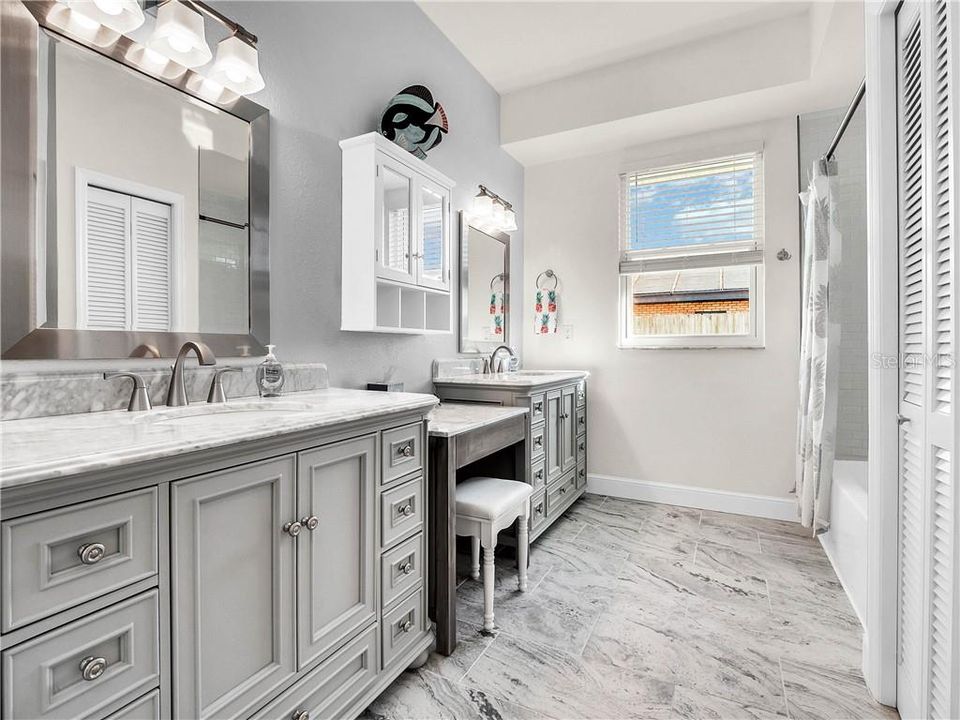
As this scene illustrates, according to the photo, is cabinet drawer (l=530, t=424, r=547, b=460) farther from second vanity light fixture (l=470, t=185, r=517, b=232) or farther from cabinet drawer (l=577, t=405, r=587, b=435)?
second vanity light fixture (l=470, t=185, r=517, b=232)

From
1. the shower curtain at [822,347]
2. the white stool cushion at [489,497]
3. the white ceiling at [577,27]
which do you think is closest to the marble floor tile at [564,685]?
the white stool cushion at [489,497]

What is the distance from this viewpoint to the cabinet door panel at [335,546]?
3.86 feet

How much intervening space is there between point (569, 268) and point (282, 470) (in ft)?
9.80

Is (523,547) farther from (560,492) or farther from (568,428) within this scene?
(568,428)

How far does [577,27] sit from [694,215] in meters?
1.41

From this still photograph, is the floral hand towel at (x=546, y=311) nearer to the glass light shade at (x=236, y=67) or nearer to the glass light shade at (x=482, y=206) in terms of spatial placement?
the glass light shade at (x=482, y=206)

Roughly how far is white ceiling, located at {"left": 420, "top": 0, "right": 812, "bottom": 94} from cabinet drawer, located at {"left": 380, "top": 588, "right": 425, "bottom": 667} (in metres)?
2.83

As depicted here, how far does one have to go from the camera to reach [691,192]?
3340mm

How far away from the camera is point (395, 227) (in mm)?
2125

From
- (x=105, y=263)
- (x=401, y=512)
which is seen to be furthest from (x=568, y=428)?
(x=105, y=263)

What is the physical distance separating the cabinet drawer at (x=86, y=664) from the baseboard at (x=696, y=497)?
10.3 feet

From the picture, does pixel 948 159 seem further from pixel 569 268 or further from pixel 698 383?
pixel 569 268

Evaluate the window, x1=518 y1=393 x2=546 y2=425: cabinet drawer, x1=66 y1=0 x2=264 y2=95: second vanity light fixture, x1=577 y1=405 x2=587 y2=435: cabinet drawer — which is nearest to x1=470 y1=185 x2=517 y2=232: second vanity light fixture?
the window

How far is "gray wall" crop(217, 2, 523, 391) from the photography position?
1.75 meters
